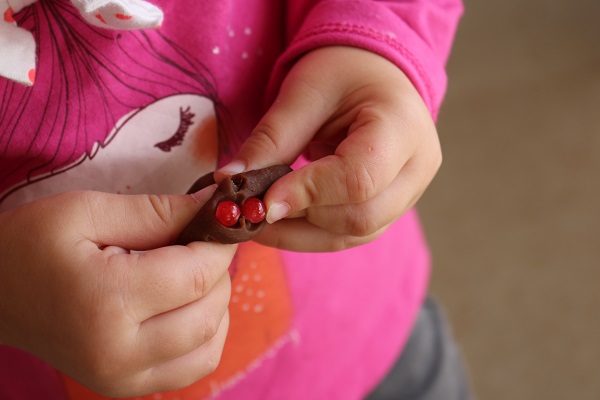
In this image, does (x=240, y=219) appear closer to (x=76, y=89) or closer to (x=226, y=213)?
(x=226, y=213)

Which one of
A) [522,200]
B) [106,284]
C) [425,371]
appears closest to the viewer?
[106,284]

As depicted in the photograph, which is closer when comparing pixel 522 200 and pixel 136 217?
pixel 136 217

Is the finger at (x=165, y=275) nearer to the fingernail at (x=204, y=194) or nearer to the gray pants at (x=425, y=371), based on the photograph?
the fingernail at (x=204, y=194)

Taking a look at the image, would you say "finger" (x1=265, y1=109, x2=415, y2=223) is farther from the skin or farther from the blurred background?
the blurred background

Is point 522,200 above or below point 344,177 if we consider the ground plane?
below

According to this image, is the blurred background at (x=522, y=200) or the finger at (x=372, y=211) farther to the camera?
the blurred background at (x=522, y=200)

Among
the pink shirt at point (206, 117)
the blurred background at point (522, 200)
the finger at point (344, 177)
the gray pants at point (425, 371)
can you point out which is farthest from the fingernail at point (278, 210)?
the blurred background at point (522, 200)

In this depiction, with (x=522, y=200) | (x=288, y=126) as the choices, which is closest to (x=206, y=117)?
(x=288, y=126)
